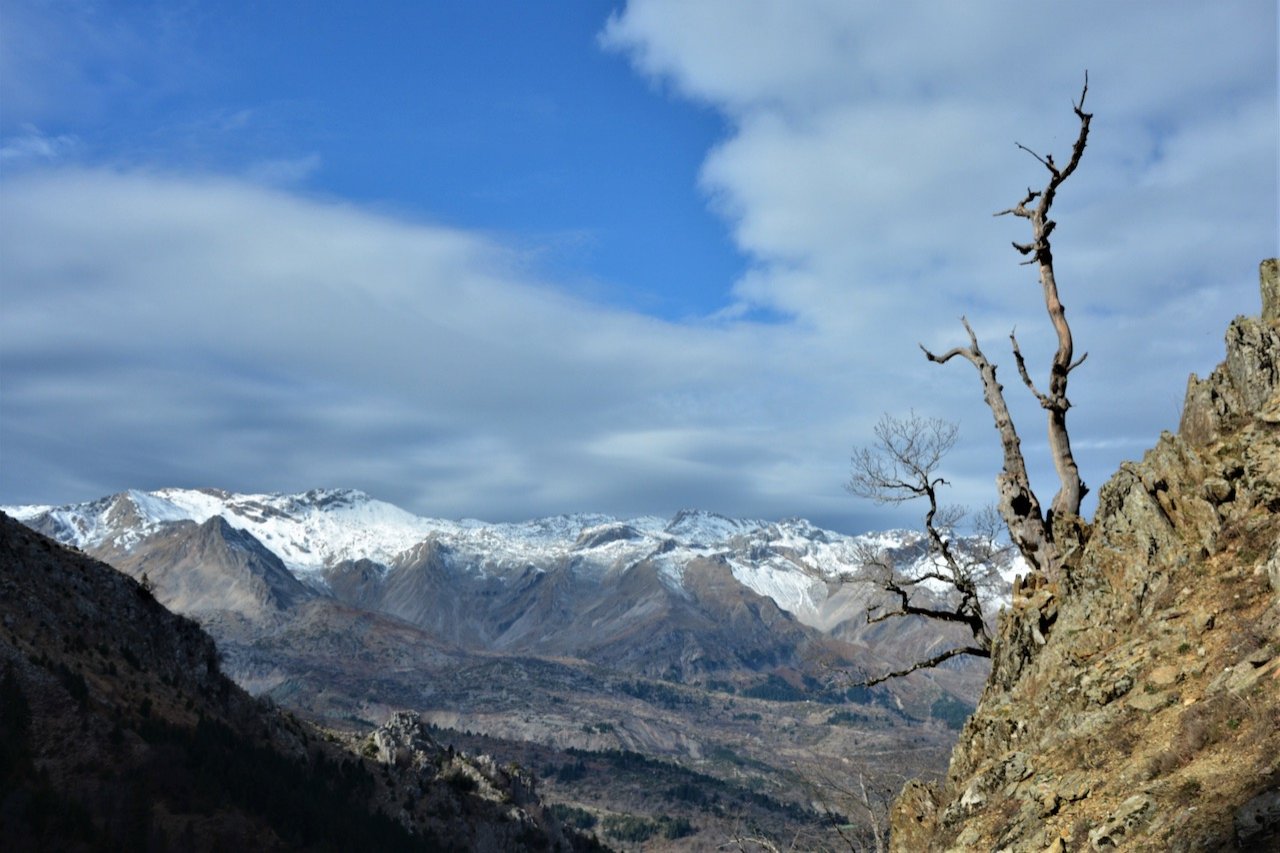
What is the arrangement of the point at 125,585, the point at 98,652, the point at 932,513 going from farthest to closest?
the point at 125,585 → the point at 98,652 → the point at 932,513

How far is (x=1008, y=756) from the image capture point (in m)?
22.6

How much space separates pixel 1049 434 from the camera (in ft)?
82.9

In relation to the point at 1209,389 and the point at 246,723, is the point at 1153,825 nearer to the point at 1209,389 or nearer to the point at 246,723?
the point at 1209,389

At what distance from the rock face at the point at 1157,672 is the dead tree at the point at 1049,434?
0.92 meters

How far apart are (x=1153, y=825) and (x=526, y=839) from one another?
17994 centimetres

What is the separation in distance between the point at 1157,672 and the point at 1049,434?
6.83 metres

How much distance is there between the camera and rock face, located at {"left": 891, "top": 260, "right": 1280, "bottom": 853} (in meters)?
17.0

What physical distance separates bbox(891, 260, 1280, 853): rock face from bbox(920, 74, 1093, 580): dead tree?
918mm

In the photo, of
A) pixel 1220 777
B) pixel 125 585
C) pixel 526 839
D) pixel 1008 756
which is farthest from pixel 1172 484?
pixel 526 839

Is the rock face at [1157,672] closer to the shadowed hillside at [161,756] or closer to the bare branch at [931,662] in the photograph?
the bare branch at [931,662]

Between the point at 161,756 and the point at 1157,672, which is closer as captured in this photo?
the point at 1157,672

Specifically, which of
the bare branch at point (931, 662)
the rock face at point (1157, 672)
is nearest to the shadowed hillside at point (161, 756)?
the bare branch at point (931, 662)

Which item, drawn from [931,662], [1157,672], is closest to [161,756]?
[931,662]

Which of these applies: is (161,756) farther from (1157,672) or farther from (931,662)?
(1157,672)
